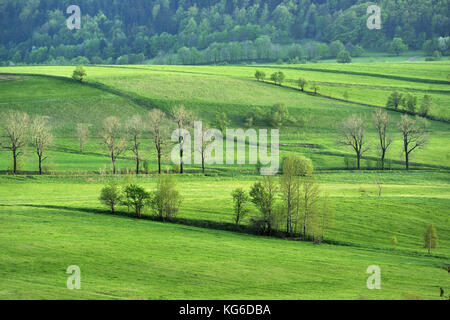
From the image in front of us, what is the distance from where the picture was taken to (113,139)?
294 ft

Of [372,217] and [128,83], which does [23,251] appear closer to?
[372,217]

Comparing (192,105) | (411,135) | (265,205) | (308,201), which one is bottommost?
(265,205)

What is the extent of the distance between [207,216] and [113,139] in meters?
34.8

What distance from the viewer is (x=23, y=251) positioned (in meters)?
44.2

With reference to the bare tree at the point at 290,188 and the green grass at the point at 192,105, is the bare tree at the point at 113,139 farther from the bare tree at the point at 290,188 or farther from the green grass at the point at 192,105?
the bare tree at the point at 290,188

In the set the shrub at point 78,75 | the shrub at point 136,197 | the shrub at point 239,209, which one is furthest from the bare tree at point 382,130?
the shrub at point 78,75

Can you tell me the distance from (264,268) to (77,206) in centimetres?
2876

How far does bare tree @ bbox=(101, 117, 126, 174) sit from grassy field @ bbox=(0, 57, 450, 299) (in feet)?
7.34

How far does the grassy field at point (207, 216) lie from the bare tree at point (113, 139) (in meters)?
2.24

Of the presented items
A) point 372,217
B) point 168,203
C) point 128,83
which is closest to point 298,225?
point 372,217

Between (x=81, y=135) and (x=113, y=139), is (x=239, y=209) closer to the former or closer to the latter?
(x=113, y=139)

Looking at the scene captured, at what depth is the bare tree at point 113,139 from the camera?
88.2 m

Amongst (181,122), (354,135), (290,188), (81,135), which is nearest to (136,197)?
(290,188)

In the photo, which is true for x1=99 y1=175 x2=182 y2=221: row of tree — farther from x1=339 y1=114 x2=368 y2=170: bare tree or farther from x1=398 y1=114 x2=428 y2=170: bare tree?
x1=398 y1=114 x2=428 y2=170: bare tree
